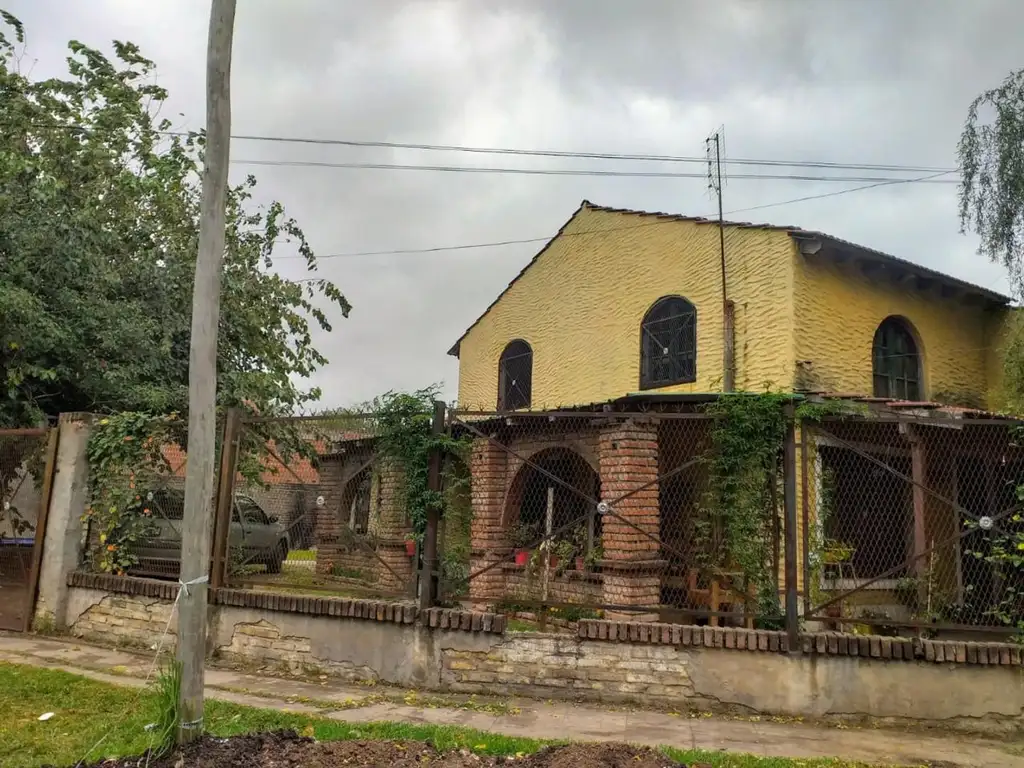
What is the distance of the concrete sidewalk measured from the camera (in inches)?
208

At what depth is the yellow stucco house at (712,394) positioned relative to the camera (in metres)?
7.71

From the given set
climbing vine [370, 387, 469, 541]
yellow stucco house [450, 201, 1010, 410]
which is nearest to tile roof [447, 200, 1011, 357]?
yellow stucco house [450, 201, 1010, 410]

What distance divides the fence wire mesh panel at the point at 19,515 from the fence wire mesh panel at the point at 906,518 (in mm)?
8357

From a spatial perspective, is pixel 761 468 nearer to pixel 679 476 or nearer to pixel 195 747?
pixel 679 476

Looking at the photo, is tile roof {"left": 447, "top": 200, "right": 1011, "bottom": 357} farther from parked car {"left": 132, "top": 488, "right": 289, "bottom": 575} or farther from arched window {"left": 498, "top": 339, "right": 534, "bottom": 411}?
parked car {"left": 132, "top": 488, "right": 289, "bottom": 575}

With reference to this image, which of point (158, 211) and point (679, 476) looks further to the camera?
point (158, 211)

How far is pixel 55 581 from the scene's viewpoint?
342 inches

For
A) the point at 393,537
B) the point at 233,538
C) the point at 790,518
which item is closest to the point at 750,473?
the point at 790,518

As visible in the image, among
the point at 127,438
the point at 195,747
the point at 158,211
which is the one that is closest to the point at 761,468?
the point at 195,747

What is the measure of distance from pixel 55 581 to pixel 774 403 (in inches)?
308

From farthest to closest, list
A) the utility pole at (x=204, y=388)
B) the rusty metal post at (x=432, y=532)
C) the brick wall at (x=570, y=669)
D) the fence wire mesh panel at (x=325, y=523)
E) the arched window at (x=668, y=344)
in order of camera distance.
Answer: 1. the arched window at (x=668, y=344)
2. the fence wire mesh panel at (x=325, y=523)
3. the rusty metal post at (x=432, y=532)
4. the brick wall at (x=570, y=669)
5. the utility pole at (x=204, y=388)

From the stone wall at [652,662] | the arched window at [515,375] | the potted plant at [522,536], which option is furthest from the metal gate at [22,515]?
the arched window at [515,375]

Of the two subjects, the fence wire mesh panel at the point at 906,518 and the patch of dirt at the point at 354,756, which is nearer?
the patch of dirt at the point at 354,756

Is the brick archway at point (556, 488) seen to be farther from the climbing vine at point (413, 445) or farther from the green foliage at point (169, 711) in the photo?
the green foliage at point (169, 711)
